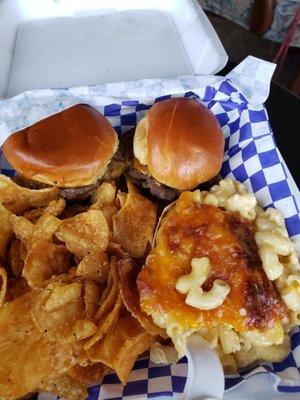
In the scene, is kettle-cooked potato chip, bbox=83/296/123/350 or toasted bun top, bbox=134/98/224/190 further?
toasted bun top, bbox=134/98/224/190

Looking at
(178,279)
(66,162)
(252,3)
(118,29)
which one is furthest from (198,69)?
(252,3)

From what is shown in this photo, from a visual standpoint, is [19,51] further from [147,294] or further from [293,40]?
[293,40]

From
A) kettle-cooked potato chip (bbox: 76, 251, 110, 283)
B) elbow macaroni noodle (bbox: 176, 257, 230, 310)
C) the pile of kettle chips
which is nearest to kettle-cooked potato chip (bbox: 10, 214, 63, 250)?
the pile of kettle chips

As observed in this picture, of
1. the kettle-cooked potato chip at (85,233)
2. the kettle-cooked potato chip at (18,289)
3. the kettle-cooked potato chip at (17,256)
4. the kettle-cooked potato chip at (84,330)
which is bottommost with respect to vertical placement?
the kettle-cooked potato chip at (18,289)

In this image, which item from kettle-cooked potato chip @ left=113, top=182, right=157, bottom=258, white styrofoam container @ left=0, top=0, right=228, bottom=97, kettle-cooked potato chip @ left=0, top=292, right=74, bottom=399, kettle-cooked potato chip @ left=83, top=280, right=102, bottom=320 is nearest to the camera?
kettle-cooked potato chip @ left=0, top=292, right=74, bottom=399

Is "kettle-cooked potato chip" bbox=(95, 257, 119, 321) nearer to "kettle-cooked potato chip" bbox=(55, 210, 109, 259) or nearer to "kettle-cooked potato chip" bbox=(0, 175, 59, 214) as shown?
"kettle-cooked potato chip" bbox=(55, 210, 109, 259)

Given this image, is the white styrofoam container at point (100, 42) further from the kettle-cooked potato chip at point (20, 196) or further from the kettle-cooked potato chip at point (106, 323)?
the kettle-cooked potato chip at point (106, 323)

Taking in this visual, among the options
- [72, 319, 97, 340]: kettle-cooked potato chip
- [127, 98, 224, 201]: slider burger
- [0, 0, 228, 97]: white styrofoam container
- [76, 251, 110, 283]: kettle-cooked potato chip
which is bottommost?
[72, 319, 97, 340]: kettle-cooked potato chip

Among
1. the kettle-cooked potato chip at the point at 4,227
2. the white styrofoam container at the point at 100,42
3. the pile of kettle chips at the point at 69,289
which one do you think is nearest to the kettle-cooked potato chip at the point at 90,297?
the pile of kettle chips at the point at 69,289
